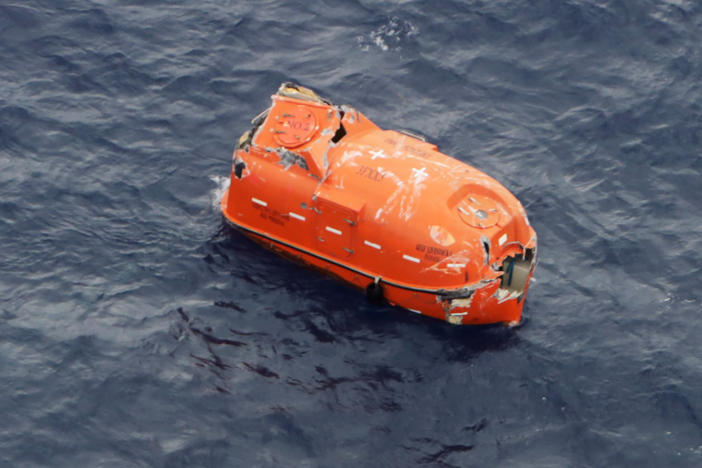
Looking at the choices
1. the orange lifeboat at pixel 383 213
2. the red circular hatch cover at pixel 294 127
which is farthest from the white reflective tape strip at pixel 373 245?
the red circular hatch cover at pixel 294 127

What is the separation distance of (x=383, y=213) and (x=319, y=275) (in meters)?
2.39

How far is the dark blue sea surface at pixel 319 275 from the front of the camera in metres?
16.8

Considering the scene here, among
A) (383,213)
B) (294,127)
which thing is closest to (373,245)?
(383,213)

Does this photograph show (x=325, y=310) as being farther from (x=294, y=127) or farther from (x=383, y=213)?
(x=294, y=127)

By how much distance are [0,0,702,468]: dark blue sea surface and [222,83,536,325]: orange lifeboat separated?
738 mm

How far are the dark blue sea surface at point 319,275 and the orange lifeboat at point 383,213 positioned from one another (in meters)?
0.74

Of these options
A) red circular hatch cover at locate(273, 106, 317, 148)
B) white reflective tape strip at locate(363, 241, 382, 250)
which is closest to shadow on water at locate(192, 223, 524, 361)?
white reflective tape strip at locate(363, 241, 382, 250)

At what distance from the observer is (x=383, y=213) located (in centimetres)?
1786

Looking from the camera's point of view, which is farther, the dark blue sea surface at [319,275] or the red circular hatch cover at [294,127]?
the red circular hatch cover at [294,127]

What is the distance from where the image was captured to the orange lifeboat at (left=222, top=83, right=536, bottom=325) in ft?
58.3

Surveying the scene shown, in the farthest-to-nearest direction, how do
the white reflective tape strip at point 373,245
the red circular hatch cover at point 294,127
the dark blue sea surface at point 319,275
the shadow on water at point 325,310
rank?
the red circular hatch cover at point 294,127, the shadow on water at point 325,310, the white reflective tape strip at point 373,245, the dark blue sea surface at point 319,275

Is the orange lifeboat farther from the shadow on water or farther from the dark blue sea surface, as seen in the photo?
the dark blue sea surface

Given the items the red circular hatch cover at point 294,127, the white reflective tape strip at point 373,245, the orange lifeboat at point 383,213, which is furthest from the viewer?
the red circular hatch cover at point 294,127

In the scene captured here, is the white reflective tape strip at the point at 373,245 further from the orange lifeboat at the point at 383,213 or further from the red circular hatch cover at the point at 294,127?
the red circular hatch cover at the point at 294,127
